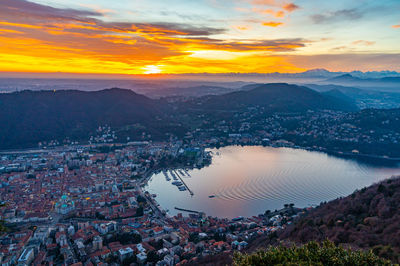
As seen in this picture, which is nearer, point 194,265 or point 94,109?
point 194,265

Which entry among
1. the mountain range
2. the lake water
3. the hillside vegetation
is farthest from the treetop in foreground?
the mountain range

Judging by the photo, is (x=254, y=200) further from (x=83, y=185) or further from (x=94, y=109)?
(x=94, y=109)

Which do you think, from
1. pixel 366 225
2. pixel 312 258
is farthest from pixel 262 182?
pixel 312 258

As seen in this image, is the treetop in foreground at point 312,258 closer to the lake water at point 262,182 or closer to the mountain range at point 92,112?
the lake water at point 262,182

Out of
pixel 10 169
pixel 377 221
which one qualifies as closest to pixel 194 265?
pixel 377 221

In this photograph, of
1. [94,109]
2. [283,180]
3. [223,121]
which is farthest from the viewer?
[223,121]

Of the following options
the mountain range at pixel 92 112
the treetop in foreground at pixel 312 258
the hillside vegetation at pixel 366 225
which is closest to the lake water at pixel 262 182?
the hillside vegetation at pixel 366 225

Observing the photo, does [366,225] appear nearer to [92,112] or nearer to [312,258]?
[312,258]

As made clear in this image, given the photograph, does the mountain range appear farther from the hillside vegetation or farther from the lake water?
the hillside vegetation
